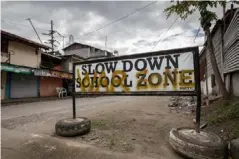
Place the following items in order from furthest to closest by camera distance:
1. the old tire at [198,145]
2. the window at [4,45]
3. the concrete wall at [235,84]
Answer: the window at [4,45] → the concrete wall at [235,84] → the old tire at [198,145]

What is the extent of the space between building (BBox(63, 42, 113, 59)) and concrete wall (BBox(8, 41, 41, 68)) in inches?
755

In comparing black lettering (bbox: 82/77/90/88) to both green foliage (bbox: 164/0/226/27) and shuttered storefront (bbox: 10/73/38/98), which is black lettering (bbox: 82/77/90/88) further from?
shuttered storefront (bbox: 10/73/38/98)

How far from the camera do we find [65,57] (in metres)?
22.7

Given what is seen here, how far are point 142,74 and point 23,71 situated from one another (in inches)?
490

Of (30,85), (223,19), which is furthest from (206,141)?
(30,85)

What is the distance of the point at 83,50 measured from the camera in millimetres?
36719

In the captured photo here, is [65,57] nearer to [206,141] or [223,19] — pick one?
[223,19]

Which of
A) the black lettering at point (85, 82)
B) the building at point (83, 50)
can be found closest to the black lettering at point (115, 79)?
the black lettering at point (85, 82)

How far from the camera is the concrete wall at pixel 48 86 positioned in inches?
686

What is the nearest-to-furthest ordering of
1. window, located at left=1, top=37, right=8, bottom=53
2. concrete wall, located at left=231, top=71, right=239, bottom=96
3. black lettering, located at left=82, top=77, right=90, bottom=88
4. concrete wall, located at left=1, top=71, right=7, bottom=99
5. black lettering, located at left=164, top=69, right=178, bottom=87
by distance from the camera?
black lettering, located at left=164, top=69, right=178, bottom=87, black lettering, located at left=82, top=77, right=90, bottom=88, concrete wall, located at left=231, top=71, right=239, bottom=96, concrete wall, located at left=1, top=71, right=7, bottom=99, window, located at left=1, top=37, right=8, bottom=53

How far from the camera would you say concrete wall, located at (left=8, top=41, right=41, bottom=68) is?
14.6m

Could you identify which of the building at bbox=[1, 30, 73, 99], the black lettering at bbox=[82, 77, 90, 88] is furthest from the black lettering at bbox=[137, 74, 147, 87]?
the building at bbox=[1, 30, 73, 99]

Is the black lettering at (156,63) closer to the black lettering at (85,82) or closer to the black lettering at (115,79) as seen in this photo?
the black lettering at (115,79)

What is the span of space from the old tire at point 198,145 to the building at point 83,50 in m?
33.7
